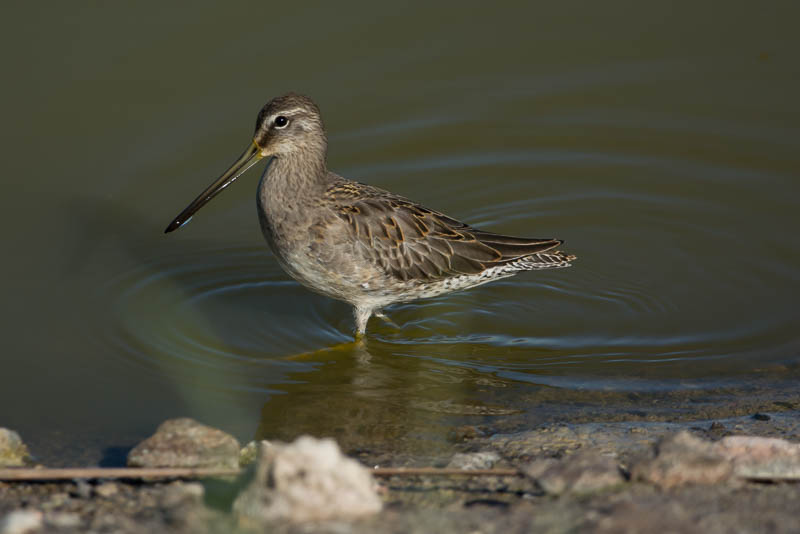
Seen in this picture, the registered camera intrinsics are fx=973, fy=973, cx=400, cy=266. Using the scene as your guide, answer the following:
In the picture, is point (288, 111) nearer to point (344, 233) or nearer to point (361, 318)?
point (344, 233)

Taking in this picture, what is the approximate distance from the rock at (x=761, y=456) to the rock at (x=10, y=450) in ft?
10.8

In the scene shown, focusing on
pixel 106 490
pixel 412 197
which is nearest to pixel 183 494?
pixel 106 490

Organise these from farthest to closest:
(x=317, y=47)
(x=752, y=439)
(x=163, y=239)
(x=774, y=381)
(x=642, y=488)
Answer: (x=317, y=47) → (x=163, y=239) → (x=774, y=381) → (x=752, y=439) → (x=642, y=488)

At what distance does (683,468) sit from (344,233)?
3.13 meters

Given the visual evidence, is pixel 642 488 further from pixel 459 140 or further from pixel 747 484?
pixel 459 140

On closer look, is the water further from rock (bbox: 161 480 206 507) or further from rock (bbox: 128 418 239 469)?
rock (bbox: 161 480 206 507)

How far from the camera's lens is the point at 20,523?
3.63 meters

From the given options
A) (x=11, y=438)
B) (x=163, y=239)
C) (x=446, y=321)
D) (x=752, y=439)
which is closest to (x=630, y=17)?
(x=446, y=321)

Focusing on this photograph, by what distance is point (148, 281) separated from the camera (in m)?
7.23

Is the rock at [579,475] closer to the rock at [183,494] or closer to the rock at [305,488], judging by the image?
the rock at [305,488]

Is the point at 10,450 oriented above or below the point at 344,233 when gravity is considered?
below

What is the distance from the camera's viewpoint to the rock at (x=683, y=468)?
3.86 meters

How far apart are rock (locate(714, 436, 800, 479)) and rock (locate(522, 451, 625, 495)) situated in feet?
1.65

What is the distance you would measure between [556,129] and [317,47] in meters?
2.46
